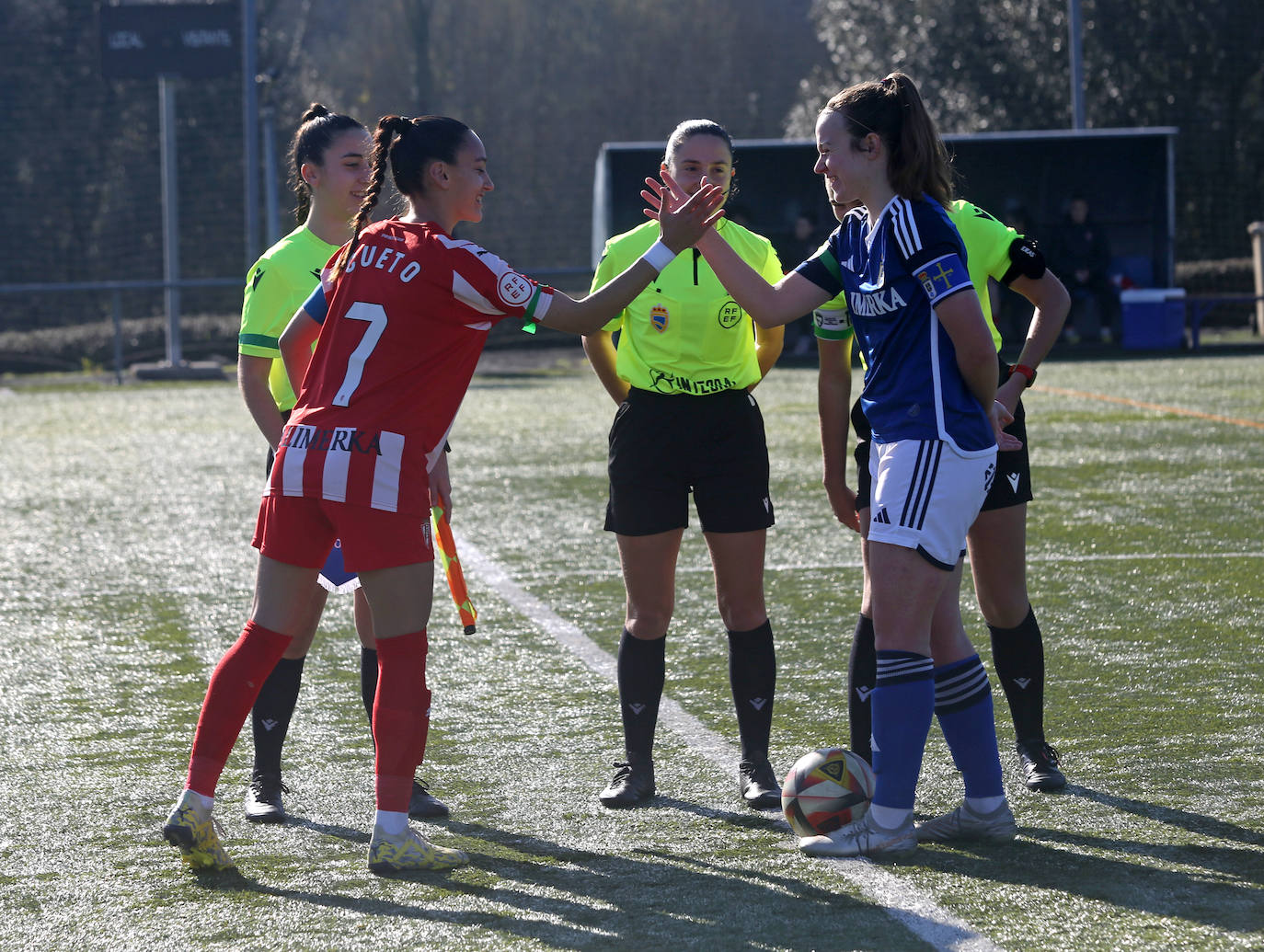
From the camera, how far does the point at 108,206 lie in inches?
1464

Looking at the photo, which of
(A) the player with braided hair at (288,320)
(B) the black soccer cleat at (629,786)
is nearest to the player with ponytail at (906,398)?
(B) the black soccer cleat at (629,786)

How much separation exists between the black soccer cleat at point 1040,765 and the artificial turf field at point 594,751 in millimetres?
54

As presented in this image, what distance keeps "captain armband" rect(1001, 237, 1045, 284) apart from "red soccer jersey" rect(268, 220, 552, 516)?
3.90 feet

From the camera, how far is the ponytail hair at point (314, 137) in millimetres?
4410

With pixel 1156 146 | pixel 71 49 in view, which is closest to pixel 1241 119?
pixel 1156 146

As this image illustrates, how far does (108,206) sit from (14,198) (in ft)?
6.77

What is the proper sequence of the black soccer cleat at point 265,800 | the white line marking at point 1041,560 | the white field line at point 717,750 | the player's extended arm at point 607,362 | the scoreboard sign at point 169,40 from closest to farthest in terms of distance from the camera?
the white field line at point 717,750 < the black soccer cleat at point 265,800 < the player's extended arm at point 607,362 < the white line marking at point 1041,560 < the scoreboard sign at point 169,40

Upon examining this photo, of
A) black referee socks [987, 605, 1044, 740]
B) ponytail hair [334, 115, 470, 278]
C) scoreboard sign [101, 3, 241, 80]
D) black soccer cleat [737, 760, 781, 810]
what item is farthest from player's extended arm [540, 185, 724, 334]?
scoreboard sign [101, 3, 241, 80]

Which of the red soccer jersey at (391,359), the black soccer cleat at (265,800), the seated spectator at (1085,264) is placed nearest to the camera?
the red soccer jersey at (391,359)

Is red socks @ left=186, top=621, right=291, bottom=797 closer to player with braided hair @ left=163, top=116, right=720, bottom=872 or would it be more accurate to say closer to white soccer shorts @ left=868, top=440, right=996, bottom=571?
player with braided hair @ left=163, top=116, right=720, bottom=872

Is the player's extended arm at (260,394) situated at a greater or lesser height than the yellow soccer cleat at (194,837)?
greater

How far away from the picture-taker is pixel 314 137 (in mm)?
4418

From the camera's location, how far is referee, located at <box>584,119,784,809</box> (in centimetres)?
436

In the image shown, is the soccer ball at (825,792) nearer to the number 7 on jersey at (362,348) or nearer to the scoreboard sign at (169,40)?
the number 7 on jersey at (362,348)
